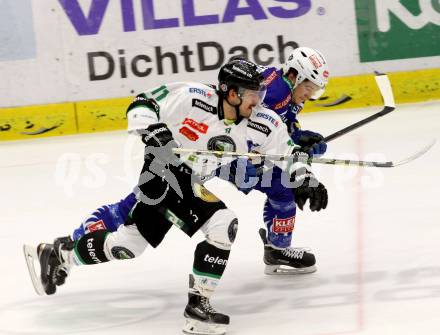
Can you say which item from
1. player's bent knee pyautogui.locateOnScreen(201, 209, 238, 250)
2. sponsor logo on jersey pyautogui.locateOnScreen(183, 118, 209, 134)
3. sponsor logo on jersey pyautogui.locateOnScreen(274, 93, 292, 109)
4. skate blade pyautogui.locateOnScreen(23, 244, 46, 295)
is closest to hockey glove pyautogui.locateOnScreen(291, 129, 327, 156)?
sponsor logo on jersey pyautogui.locateOnScreen(274, 93, 292, 109)

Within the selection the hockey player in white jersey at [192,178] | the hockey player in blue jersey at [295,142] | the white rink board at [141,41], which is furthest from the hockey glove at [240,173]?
the white rink board at [141,41]

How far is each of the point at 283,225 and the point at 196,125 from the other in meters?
0.88

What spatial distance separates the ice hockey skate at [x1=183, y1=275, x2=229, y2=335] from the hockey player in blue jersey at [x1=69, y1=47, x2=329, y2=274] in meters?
0.90

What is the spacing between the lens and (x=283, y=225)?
4.97 m

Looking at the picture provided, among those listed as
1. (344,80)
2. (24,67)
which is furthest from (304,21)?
(24,67)

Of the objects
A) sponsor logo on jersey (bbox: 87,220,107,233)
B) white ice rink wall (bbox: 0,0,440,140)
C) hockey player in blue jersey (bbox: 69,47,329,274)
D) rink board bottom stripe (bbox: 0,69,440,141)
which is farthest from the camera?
rink board bottom stripe (bbox: 0,69,440,141)

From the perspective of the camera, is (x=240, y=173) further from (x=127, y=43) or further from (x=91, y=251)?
(x=127, y=43)

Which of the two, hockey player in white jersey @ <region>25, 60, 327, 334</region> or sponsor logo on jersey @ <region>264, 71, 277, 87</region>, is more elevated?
sponsor logo on jersey @ <region>264, 71, 277, 87</region>

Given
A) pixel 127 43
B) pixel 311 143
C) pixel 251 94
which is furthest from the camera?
pixel 127 43

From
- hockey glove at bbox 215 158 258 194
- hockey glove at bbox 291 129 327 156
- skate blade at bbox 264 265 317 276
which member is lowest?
skate blade at bbox 264 265 317 276

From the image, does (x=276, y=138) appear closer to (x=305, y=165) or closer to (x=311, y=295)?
(x=305, y=165)

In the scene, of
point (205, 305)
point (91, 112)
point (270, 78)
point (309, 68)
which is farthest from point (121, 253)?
point (91, 112)

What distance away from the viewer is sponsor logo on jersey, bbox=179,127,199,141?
440 centimetres

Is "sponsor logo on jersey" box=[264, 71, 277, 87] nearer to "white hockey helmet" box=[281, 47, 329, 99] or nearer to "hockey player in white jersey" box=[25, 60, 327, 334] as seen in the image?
"white hockey helmet" box=[281, 47, 329, 99]
